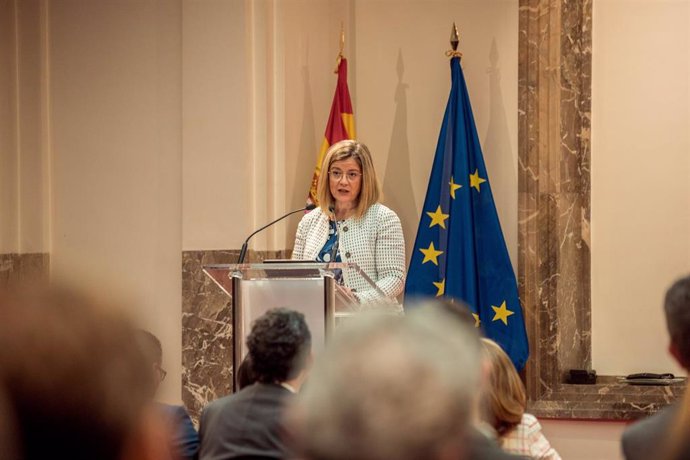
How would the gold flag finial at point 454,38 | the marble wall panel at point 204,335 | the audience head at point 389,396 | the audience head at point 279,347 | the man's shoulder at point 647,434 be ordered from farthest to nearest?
the gold flag finial at point 454,38, the marble wall panel at point 204,335, the audience head at point 279,347, the man's shoulder at point 647,434, the audience head at point 389,396

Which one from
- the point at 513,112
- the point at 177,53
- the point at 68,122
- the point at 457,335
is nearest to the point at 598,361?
the point at 513,112

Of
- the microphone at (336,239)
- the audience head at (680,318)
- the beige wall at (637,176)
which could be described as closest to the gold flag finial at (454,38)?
the beige wall at (637,176)

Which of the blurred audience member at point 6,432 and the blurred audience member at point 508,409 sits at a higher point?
the blurred audience member at point 6,432

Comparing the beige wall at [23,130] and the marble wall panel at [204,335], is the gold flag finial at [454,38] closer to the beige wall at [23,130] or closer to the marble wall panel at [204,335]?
the marble wall panel at [204,335]

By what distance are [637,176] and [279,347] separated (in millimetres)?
3831

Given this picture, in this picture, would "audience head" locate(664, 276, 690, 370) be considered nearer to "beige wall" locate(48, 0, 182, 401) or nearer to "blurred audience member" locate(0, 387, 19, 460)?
"blurred audience member" locate(0, 387, 19, 460)

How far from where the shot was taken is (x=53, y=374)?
3.92ft

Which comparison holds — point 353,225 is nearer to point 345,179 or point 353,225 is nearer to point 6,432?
point 345,179

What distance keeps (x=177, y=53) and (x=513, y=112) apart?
2.12m

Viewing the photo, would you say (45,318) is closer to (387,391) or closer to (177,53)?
(387,391)

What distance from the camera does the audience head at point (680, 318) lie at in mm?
2113

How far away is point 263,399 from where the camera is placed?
292cm

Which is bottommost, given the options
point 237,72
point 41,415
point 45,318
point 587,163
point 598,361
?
point 598,361

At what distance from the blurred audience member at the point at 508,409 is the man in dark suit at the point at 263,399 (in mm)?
583
